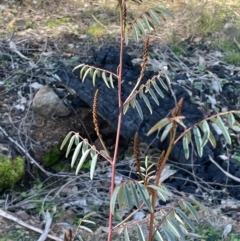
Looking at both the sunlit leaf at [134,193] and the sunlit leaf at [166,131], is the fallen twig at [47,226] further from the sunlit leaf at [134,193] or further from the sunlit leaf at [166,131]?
the sunlit leaf at [166,131]

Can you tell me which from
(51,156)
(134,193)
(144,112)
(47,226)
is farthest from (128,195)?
(51,156)

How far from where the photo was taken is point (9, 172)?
140 inches

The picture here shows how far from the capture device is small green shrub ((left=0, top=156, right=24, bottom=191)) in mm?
3535

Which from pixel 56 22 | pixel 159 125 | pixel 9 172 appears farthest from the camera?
pixel 56 22

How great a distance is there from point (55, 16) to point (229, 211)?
10.6 ft

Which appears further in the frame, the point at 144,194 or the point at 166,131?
the point at 144,194

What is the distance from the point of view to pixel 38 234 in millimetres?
3131

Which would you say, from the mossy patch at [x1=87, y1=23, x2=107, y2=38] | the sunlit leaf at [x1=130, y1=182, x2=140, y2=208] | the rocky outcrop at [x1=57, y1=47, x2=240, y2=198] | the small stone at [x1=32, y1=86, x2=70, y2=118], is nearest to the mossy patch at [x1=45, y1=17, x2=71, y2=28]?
the mossy patch at [x1=87, y1=23, x2=107, y2=38]

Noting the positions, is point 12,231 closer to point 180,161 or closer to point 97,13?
point 180,161

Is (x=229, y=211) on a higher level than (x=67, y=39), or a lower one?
lower

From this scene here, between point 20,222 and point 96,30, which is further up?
point 96,30

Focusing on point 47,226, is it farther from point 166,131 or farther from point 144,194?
point 166,131

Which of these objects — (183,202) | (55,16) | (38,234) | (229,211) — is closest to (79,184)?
(38,234)

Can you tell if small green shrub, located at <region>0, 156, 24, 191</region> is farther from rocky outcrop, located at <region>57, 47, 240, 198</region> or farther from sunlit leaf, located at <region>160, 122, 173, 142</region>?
sunlit leaf, located at <region>160, 122, 173, 142</region>
